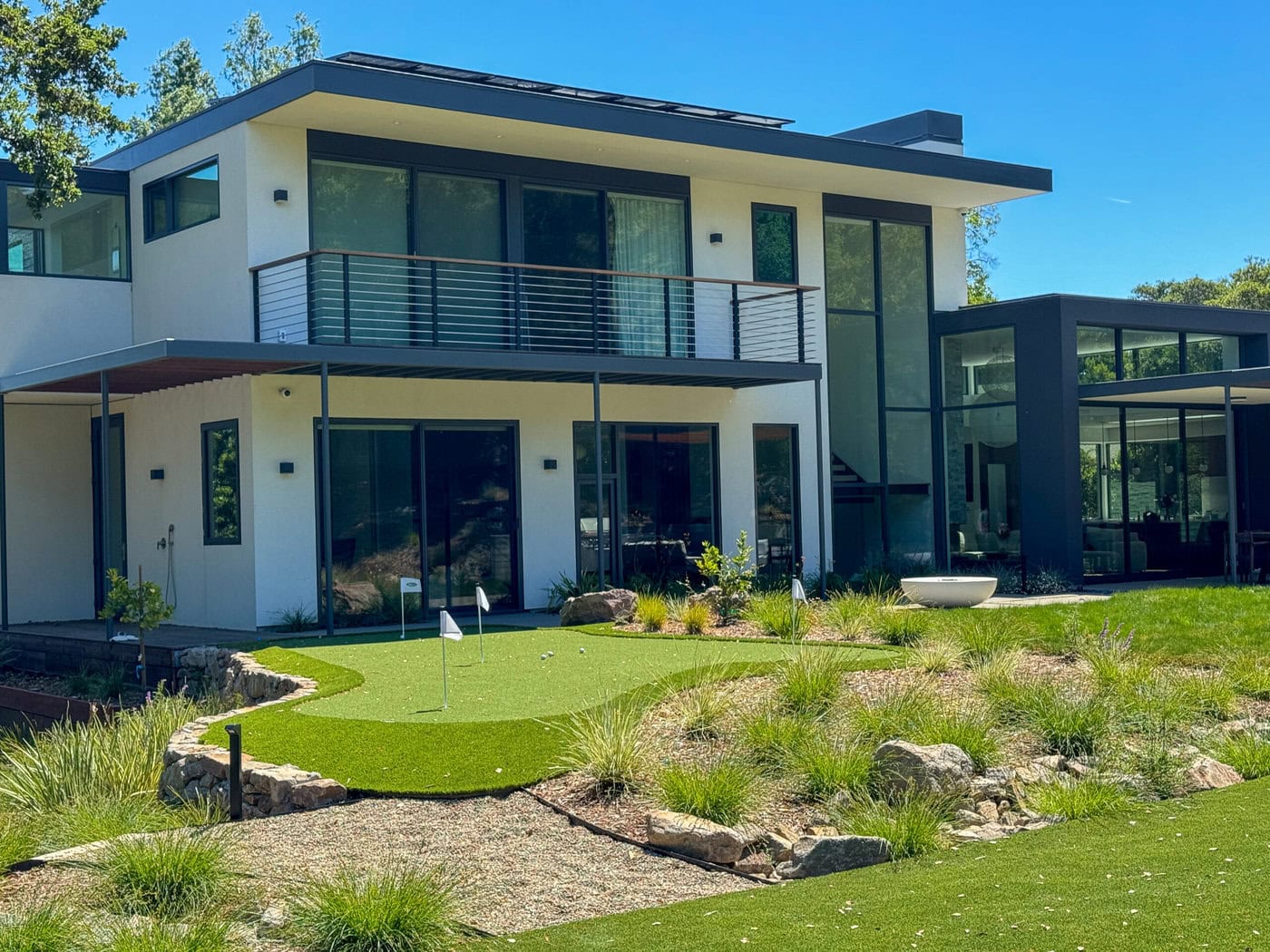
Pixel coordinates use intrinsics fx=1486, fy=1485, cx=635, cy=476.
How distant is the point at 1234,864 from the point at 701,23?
27463 millimetres

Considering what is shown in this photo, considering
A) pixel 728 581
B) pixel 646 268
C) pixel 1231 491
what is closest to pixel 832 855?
pixel 728 581

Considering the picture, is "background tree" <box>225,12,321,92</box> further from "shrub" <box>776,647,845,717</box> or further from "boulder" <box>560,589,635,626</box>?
"shrub" <box>776,647,845,717</box>

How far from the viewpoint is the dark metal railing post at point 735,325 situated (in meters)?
20.9

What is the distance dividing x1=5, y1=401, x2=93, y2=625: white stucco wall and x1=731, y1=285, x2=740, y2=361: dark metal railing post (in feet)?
29.7

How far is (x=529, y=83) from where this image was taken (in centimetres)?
1962

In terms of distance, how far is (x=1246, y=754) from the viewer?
9641mm

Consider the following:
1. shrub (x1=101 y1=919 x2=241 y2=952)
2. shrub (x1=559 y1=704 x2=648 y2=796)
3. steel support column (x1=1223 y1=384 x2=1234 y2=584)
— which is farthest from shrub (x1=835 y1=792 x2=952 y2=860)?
steel support column (x1=1223 y1=384 x2=1234 y2=584)

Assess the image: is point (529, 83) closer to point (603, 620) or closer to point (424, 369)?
point (424, 369)

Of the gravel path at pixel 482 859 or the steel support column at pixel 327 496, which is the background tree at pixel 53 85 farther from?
the gravel path at pixel 482 859

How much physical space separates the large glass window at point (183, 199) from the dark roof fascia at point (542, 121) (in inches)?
15.4

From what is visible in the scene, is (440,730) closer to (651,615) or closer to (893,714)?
(893,714)

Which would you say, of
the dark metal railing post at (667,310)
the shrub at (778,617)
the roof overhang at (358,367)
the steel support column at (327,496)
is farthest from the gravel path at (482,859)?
the dark metal railing post at (667,310)

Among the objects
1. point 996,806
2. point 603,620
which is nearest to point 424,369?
point 603,620

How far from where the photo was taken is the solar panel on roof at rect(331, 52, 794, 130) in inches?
729
